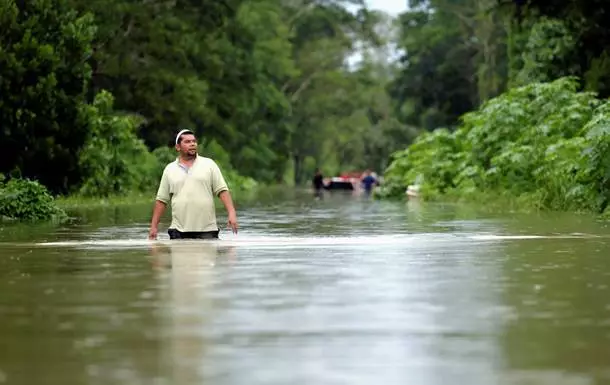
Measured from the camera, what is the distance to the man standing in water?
19.0 metres

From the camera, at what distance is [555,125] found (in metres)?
41.9

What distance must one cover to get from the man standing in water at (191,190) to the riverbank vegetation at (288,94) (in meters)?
11.8

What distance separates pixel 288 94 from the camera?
448 ft

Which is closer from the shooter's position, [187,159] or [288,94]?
[187,159]

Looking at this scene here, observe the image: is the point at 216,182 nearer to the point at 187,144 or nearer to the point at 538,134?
the point at 187,144

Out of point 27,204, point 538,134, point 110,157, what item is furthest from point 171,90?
point 27,204

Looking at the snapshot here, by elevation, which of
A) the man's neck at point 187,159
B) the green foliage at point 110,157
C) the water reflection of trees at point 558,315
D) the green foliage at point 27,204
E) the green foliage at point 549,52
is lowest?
the water reflection of trees at point 558,315

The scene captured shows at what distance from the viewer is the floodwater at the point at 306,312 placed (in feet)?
28.1

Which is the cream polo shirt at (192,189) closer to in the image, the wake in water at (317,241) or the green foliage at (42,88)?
the wake in water at (317,241)

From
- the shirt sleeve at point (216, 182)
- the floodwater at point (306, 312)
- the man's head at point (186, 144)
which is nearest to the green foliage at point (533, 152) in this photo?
the floodwater at point (306, 312)

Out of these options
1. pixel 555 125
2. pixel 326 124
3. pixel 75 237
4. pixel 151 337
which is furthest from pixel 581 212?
pixel 326 124

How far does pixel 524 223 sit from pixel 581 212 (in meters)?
4.89

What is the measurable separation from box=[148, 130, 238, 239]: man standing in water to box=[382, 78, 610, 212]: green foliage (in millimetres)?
13921

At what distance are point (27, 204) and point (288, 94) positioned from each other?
10602cm
